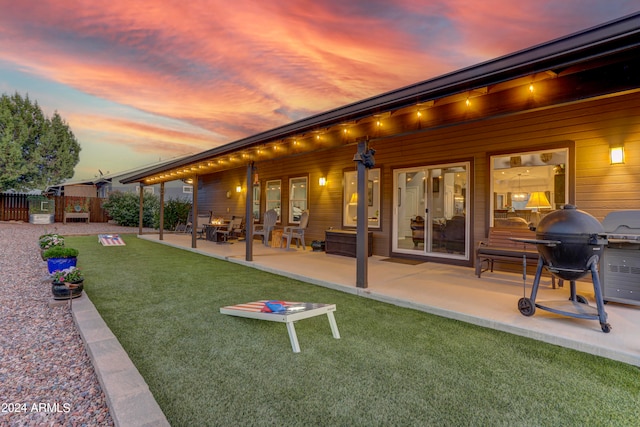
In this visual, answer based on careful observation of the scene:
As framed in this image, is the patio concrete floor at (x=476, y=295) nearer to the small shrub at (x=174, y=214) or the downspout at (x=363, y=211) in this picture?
the downspout at (x=363, y=211)

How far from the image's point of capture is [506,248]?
4.76m

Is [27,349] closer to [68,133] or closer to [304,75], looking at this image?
[304,75]

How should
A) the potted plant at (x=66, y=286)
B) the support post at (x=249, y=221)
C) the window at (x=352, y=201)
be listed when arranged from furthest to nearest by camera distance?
the window at (x=352, y=201), the support post at (x=249, y=221), the potted plant at (x=66, y=286)

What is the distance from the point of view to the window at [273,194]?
10.1m

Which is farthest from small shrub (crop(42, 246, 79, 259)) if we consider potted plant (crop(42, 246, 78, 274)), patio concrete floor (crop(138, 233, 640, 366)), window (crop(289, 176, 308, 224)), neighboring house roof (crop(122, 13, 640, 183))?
window (crop(289, 176, 308, 224))

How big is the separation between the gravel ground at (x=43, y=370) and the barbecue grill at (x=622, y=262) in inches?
185

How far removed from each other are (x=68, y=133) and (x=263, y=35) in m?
22.4

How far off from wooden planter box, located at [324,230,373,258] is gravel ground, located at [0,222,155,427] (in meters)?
5.02

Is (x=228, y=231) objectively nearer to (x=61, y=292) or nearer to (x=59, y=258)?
(x=59, y=258)

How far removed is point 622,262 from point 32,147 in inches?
1103

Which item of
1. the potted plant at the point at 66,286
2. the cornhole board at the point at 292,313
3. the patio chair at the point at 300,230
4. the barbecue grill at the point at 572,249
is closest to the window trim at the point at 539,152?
the barbecue grill at the point at 572,249

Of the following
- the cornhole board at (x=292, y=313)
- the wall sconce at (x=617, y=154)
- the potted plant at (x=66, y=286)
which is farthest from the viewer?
the wall sconce at (x=617, y=154)

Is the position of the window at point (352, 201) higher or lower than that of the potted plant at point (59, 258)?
higher

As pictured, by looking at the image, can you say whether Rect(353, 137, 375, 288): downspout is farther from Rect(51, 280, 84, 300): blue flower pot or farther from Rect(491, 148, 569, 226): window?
Rect(51, 280, 84, 300): blue flower pot
